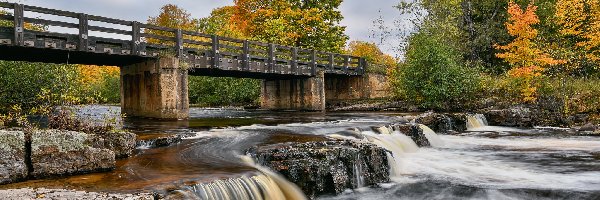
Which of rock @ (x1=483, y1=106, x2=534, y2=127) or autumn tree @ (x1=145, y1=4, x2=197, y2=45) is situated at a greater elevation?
autumn tree @ (x1=145, y1=4, x2=197, y2=45)

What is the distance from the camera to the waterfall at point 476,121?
61.9 feet

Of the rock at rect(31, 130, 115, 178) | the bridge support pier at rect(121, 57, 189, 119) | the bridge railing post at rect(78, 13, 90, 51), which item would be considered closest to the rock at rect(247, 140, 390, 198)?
the rock at rect(31, 130, 115, 178)

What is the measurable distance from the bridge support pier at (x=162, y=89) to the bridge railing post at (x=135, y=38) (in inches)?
43.7

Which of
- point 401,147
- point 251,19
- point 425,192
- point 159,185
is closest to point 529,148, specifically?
point 401,147

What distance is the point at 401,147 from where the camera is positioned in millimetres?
12320

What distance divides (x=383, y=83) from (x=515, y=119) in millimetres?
12653

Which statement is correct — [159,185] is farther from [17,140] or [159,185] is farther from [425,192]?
[425,192]

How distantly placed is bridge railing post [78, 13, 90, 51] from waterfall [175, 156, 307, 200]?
412 inches

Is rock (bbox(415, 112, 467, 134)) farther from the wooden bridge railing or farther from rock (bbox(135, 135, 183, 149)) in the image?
rock (bbox(135, 135, 183, 149))

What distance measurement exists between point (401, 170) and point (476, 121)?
36.4 ft

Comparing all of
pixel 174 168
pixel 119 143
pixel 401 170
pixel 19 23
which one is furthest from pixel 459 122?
pixel 19 23

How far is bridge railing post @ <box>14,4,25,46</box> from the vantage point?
43.1 ft

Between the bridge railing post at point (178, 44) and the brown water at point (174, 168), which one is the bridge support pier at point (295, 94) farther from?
the brown water at point (174, 168)

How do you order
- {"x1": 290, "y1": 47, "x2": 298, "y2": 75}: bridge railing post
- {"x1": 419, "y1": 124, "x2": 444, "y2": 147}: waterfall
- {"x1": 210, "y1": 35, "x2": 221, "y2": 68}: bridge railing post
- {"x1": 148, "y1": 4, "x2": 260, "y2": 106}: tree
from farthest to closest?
{"x1": 148, "y1": 4, "x2": 260, "y2": 106}: tree < {"x1": 290, "y1": 47, "x2": 298, "y2": 75}: bridge railing post < {"x1": 210, "y1": 35, "x2": 221, "y2": 68}: bridge railing post < {"x1": 419, "y1": 124, "x2": 444, "y2": 147}: waterfall
